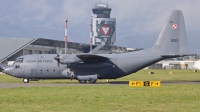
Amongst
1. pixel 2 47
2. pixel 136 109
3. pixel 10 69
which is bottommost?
pixel 136 109

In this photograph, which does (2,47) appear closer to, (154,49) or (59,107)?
(154,49)

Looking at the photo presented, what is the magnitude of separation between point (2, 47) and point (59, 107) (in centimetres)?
11321

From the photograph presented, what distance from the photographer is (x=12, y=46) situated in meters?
131

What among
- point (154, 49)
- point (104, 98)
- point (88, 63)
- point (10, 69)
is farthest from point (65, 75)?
point (104, 98)

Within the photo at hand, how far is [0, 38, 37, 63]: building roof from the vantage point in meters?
129

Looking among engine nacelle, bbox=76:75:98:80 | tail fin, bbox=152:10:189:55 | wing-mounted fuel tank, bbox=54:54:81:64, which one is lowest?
engine nacelle, bbox=76:75:98:80

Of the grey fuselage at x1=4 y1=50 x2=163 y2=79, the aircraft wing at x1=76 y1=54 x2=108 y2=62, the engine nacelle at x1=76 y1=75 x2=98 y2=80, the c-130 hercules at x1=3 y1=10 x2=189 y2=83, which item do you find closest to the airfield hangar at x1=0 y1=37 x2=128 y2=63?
the grey fuselage at x1=4 y1=50 x2=163 y2=79

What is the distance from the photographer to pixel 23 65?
4688 cm

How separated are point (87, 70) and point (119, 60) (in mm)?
3727

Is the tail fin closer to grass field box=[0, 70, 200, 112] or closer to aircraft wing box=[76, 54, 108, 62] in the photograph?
aircraft wing box=[76, 54, 108, 62]

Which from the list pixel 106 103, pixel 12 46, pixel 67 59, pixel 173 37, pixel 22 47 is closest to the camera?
pixel 106 103

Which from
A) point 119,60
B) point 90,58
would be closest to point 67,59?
point 90,58

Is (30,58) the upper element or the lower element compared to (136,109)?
upper

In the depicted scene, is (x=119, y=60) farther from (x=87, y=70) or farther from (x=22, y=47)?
(x=22, y=47)
